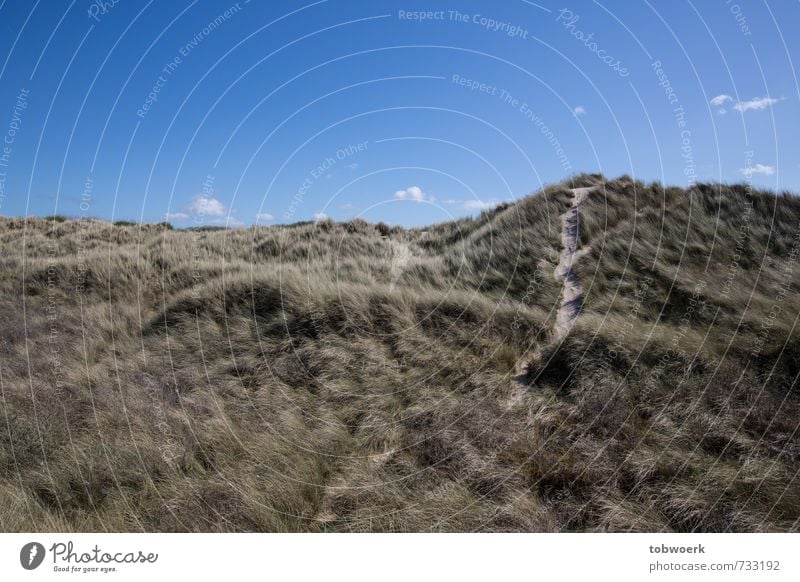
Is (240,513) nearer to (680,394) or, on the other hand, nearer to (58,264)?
(680,394)

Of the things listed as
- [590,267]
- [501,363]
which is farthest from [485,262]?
[501,363]

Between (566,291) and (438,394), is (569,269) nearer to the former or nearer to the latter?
(566,291)

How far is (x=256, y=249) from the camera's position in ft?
60.1

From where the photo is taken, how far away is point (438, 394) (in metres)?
6.43

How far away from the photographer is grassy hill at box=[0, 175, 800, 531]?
4289mm
